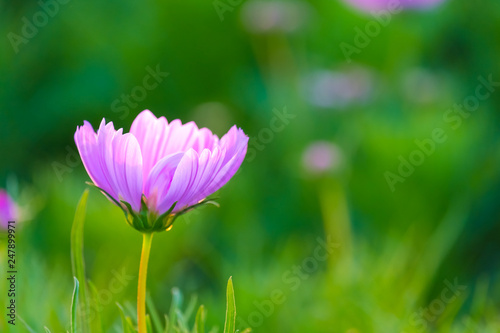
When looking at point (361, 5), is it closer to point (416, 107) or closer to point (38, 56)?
point (416, 107)

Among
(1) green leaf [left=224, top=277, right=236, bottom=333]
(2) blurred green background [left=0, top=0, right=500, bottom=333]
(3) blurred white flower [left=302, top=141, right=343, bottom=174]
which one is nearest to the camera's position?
(1) green leaf [left=224, top=277, right=236, bottom=333]

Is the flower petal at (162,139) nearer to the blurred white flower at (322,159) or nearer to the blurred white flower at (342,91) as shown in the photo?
the blurred white flower at (322,159)

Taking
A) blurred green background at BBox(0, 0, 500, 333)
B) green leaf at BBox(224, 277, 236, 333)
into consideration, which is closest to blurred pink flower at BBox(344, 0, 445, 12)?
blurred green background at BBox(0, 0, 500, 333)

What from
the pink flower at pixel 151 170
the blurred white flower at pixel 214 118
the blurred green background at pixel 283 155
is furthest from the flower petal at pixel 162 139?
the blurred white flower at pixel 214 118

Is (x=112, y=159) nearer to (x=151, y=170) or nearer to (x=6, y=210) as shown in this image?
(x=151, y=170)

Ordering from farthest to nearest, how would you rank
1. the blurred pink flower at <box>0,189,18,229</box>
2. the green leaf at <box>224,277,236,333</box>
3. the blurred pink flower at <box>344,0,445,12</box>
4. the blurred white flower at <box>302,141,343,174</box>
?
the blurred pink flower at <box>344,0,445,12</box>, the blurred white flower at <box>302,141,343,174</box>, the blurred pink flower at <box>0,189,18,229</box>, the green leaf at <box>224,277,236,333</box>

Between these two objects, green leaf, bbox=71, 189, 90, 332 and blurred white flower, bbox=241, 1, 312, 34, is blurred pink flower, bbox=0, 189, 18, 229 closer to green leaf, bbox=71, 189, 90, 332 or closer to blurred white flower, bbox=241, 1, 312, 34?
green leaf, bbox=71, 189, 90, 332
